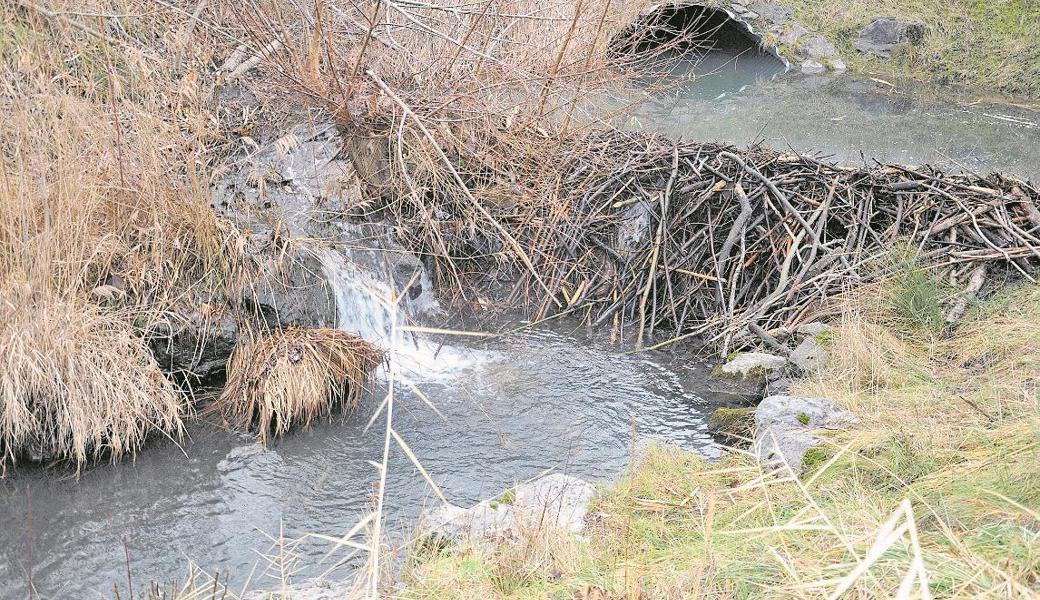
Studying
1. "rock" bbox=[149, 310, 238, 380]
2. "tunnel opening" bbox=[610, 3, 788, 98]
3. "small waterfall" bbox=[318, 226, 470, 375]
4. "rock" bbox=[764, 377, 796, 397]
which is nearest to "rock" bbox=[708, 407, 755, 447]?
"rock" bbox=[764, 377, 796, 397]

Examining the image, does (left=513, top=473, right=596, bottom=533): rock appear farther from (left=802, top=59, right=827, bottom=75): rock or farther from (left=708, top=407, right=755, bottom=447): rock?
(left=802, top=59, right=827, bottom=75): rock

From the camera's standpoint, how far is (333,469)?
480 centimetres

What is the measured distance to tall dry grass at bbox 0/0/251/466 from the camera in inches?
176

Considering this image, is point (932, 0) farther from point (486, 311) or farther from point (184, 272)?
point (184, 272)

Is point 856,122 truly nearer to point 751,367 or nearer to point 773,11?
point 773,11

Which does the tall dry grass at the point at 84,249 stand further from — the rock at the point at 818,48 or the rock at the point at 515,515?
the rock at the point at 818,48

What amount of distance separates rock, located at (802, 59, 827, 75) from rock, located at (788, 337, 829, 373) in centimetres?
1128

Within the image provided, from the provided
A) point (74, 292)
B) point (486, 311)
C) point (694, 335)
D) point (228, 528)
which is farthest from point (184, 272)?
point (694, 335)

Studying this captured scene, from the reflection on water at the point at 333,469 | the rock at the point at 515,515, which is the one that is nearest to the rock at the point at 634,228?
the reflection on water at the point at 333,469

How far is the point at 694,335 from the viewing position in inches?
244

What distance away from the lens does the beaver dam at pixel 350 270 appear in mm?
4473

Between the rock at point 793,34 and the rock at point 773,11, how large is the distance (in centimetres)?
22

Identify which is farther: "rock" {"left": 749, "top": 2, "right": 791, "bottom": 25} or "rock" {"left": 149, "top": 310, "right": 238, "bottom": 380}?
"rock" {"left": 749, "top": 2, "right": 791, "bottom": 25}

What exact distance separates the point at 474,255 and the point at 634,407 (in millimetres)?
2171
